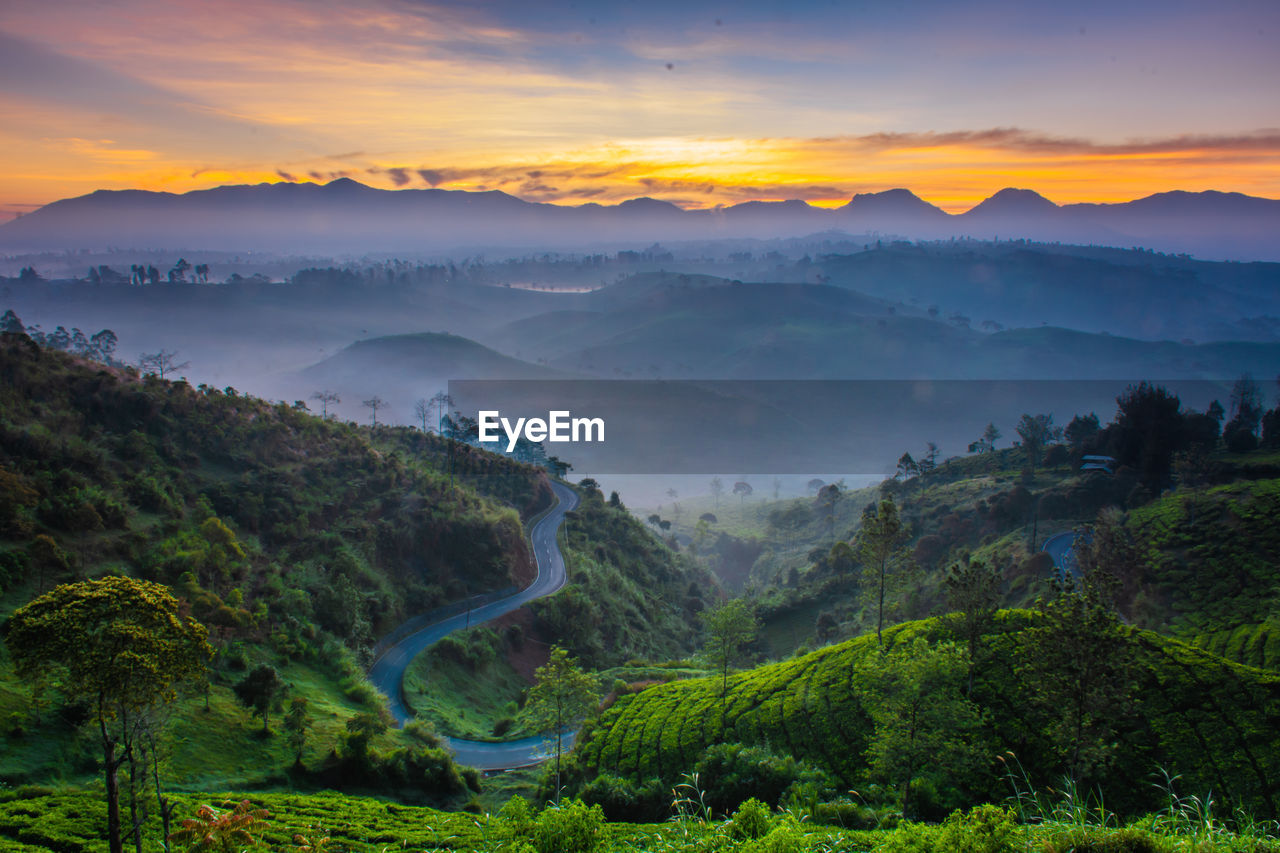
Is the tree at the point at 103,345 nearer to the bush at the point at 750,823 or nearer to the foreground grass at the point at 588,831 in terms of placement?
the foreground grass at the point at 588,831

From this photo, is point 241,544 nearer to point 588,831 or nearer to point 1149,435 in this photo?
point 588,831

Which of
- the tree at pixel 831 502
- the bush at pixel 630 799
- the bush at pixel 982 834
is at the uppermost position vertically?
the bush at pixel 982 834

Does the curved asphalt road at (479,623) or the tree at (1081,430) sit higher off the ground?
the tree at (1081,430)

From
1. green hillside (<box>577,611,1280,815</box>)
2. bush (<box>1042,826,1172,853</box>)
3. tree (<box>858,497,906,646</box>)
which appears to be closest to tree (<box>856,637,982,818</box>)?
green hillside (<box>577,611,1280,815</box>)

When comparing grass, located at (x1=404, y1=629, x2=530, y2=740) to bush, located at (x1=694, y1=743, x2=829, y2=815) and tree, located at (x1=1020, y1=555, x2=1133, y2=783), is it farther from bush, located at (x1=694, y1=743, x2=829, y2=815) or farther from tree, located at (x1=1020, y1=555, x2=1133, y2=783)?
tree, located at (x1=1020, y1=555, x2=1133, y2=783)

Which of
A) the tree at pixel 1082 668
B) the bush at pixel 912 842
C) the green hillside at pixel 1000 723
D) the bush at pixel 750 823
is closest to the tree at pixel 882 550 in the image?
the green hillside at pixel 1000 723

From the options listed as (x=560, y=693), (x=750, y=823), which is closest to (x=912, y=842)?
(x=750, y=823)
